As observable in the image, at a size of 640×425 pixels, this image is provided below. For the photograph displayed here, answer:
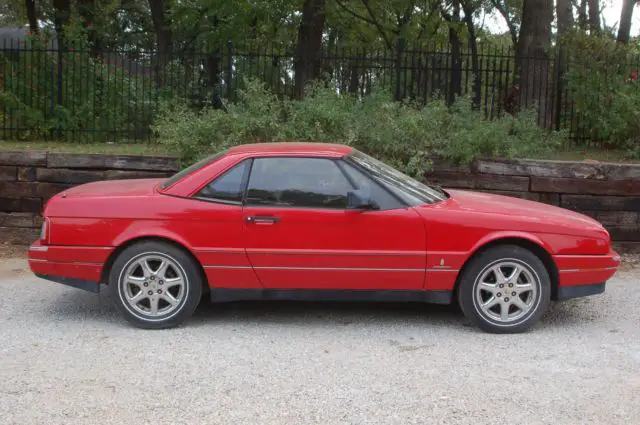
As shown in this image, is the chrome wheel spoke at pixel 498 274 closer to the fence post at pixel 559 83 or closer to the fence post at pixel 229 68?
the fence post at pixel 229 68

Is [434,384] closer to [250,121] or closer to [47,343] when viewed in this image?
[47,343]

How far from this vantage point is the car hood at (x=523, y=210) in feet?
20.5

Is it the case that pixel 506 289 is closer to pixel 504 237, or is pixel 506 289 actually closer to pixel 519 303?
pixel 519 303

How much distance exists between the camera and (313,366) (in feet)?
17.7

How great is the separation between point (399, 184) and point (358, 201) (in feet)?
1.71

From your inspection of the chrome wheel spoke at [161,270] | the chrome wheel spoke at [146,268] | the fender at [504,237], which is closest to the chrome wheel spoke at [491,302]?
the fender at [504,237]

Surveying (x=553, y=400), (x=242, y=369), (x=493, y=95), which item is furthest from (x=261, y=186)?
(x=493, y=95)

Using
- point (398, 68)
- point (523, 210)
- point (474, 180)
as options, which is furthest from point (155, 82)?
point (523, 210)

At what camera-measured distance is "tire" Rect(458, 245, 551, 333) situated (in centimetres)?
611

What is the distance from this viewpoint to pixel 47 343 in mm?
5867

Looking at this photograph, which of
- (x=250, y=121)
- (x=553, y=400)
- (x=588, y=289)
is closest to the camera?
(x=553, y=400)

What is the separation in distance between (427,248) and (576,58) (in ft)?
21.3

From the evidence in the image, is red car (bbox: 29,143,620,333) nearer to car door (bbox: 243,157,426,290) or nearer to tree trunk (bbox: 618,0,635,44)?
car door (bbox: 243,157,426,290)

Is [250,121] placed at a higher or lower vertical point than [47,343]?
higher
